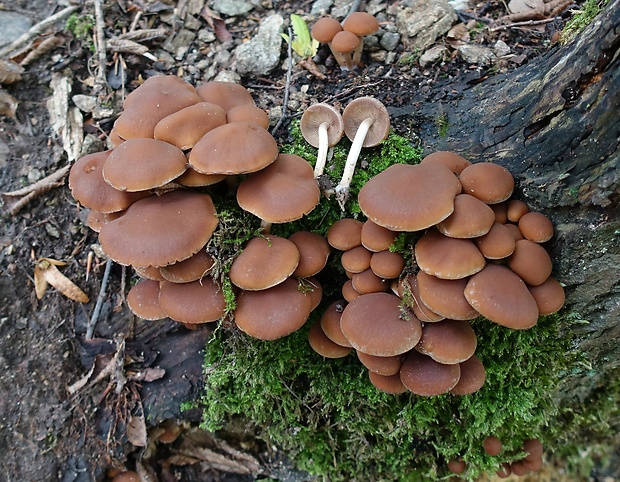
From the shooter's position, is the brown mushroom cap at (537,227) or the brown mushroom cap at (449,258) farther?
the brown mushroom cap at (537,227)

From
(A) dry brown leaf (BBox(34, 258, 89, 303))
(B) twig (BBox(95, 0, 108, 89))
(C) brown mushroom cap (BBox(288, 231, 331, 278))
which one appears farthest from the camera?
(B) twig (BBox(95, 0, 108, 89))

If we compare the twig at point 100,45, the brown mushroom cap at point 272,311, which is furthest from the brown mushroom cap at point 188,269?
the twig at point 100,45

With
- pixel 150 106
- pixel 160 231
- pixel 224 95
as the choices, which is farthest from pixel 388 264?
pixel 150 106

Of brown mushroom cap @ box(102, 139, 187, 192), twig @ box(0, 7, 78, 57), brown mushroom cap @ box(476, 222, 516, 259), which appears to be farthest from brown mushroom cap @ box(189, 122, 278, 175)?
twig @ box(0, 7, 78, 57)

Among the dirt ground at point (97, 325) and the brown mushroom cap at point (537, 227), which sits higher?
the brown mushroom cap at point (537, 227)

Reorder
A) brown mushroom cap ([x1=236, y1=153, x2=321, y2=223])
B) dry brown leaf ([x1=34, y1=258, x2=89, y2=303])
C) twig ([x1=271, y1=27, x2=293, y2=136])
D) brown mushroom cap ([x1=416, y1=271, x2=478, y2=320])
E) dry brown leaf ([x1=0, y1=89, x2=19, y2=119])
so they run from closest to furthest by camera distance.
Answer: brown mushroom cap ([x1=416, y1=271, x2=478, y2=320])
brown mushroom cap ([x1=236, y1=153, x2=321, y2=223])
twig ([x1=271, y1=27, x2=293, y2=136])
dry brown leaf ([x1=34, y1=258, x2=89, y2=303])
dry brown leaf ([x1=0, y1=89, x2=19, y2=119])

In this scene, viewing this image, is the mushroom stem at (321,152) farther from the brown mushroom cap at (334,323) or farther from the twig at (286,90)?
the brown mushroom cap at (334,323)

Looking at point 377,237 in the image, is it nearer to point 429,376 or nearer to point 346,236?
point 346,236

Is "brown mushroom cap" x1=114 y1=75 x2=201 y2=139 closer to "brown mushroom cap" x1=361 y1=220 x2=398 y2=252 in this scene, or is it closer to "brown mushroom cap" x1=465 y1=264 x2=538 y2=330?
"brown mushroom cap" x1=361 y1=220 x2=398 y2=252
